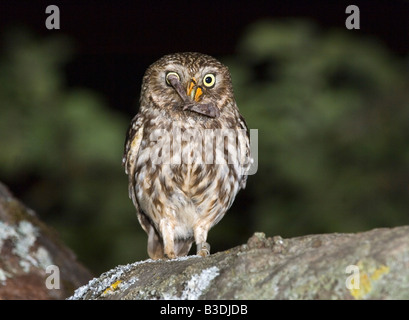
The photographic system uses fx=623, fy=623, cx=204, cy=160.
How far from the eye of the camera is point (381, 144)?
5227 mm

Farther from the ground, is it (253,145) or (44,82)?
(44,82)

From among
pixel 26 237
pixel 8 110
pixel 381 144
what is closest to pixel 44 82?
pixel 8 110

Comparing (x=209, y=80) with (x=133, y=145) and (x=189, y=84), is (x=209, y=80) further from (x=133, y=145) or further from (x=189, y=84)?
(x=133, y=145)

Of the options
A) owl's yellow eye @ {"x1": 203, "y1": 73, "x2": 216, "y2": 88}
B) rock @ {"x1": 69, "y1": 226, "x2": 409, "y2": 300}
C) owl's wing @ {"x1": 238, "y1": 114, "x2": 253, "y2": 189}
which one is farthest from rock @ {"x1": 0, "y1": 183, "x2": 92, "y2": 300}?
owl's yellow eye @ {"x1": 203, "y1": 73, "x2": 216, "y2": 88}

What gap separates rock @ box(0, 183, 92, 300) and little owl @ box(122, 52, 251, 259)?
614mm

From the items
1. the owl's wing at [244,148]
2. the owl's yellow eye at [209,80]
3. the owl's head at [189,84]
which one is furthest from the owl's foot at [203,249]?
the owl's yellow eye at [209,80]

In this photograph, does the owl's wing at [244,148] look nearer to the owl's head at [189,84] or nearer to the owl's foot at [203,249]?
the owl's head at [189,84]

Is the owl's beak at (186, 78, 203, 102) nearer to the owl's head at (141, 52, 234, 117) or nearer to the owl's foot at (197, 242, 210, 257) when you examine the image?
the owl's head at (141, 52, 234, 117)

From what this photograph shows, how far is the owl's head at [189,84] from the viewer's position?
12.5 ft

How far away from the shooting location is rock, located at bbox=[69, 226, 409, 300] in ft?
5.98

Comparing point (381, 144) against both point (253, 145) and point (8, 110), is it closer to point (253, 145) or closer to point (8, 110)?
point (253, 145)

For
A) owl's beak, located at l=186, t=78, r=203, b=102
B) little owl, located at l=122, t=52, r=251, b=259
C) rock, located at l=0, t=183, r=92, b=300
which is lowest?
rock, located at l=0, t=183, r=92, b=300

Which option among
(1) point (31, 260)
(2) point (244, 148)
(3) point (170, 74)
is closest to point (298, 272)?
(1) point (31, 260)

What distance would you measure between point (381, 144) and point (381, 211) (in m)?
0.57
